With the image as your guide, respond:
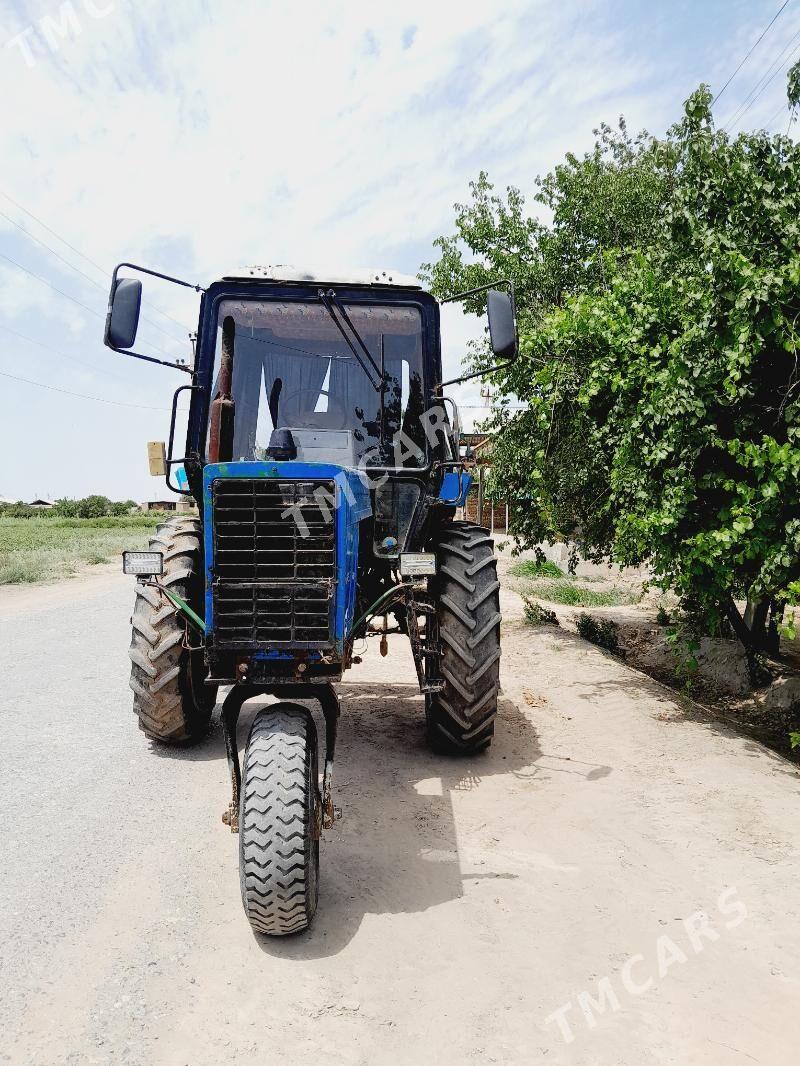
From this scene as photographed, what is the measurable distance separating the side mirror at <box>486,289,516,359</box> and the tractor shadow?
278cm

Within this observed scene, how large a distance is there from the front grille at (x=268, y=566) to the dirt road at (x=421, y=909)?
1193 mm

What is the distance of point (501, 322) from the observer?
4.98m

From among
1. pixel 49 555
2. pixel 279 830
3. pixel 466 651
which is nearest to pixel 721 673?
pixel 466 651

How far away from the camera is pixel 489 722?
5363 millimetres

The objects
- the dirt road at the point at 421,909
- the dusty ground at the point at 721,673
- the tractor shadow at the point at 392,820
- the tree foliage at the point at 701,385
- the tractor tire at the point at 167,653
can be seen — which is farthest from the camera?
the dusty ground at the point at 721,673

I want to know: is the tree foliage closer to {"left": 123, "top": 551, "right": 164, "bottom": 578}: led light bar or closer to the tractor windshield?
the tractor windshield

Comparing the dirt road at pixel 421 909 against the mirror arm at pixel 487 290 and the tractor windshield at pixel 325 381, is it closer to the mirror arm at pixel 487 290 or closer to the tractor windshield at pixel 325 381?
the tractor windshield at pixel 325 381

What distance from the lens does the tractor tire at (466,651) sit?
522 cm

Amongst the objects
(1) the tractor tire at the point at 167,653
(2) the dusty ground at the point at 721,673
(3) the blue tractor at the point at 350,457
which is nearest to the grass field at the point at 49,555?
(2) the dusty ground at the point at 721,673

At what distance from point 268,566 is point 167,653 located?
1754 mm

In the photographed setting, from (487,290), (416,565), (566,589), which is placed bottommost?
(566,589)

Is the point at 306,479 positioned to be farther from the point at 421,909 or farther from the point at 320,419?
the point at 421,909

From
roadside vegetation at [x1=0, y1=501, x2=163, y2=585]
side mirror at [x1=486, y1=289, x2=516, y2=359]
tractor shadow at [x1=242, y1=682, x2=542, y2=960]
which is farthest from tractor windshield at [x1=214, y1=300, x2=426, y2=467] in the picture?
roadside vegetation at [x1=0, y1=501, x2=163, y2=585]

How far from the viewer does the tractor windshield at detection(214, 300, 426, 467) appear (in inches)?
211
